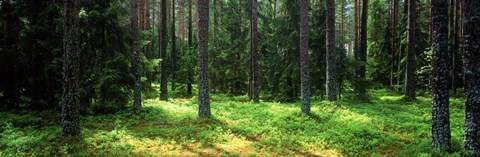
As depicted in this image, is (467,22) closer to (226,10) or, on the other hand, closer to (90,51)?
(90,51)

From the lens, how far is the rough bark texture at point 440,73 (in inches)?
335

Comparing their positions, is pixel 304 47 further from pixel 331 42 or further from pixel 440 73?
pixel 440 73

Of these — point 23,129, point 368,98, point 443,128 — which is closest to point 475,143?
point 443,128

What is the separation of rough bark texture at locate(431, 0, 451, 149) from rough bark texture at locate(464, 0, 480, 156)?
33.1 inches

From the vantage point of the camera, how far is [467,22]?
7586mm

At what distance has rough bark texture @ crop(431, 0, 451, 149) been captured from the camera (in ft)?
27.9

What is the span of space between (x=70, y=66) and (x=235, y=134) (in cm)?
642

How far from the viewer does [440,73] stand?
8.66m

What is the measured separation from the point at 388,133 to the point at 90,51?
14.4 m

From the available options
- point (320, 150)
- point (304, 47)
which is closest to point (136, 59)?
point (304, 47)

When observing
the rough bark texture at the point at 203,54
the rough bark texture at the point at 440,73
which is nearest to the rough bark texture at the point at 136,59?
the rough bark texture at the point at 203,54

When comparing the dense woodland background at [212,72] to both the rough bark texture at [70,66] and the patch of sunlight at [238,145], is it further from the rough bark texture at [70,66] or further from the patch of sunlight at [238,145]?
the patch of sunlight at [238,145]

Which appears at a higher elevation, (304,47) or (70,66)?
(304,47)

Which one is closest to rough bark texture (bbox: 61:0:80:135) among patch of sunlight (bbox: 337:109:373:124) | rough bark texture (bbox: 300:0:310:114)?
rough bark texture (bbox: 300:0:310:114)
